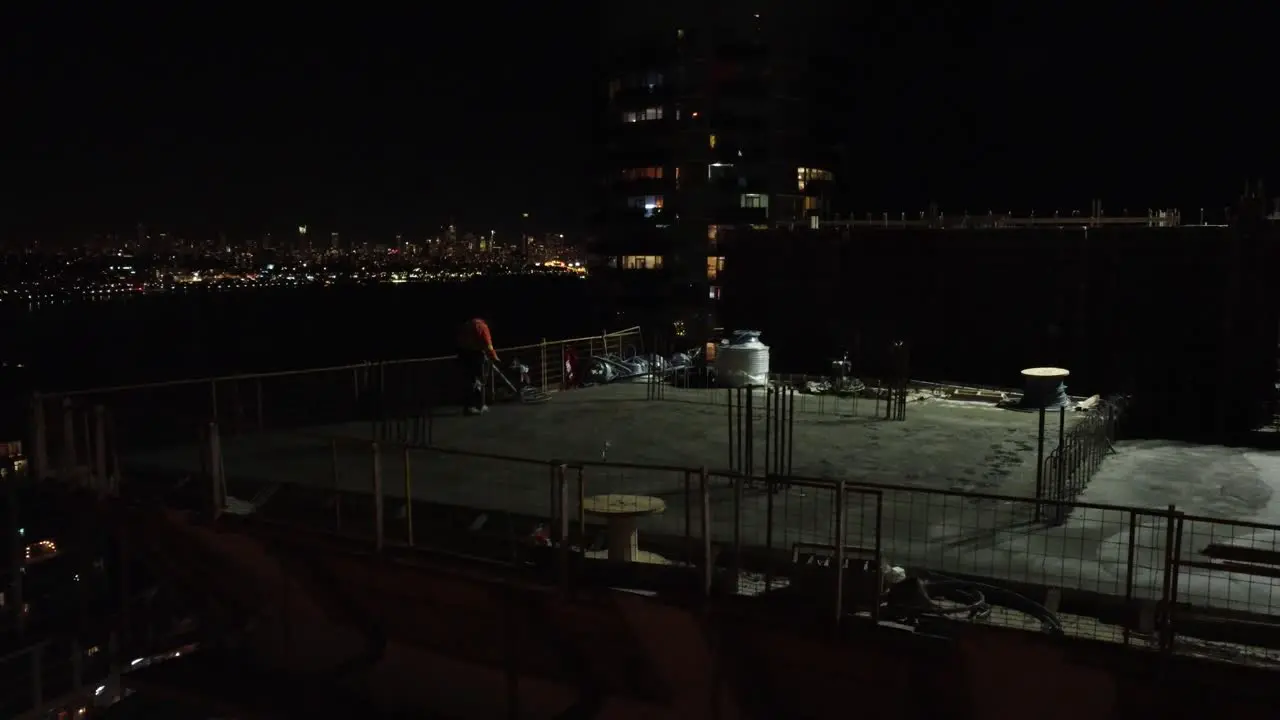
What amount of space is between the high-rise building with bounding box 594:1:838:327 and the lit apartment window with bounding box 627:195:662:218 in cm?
11

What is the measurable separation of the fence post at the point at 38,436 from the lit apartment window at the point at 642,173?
75.0 meters

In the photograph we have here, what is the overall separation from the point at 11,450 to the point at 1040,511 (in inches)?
2032

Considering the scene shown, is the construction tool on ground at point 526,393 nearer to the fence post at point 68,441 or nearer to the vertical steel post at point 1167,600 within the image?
the fence post at point 68,441

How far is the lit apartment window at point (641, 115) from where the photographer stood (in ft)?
278

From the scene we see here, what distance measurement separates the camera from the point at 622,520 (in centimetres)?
951

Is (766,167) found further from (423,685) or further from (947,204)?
(423,685)

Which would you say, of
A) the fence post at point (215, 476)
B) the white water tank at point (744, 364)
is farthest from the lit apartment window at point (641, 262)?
the fence post at point (215, 476)

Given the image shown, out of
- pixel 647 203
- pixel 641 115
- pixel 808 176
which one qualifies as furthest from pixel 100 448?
pixel 808 176

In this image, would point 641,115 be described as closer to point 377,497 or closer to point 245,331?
point 245,331

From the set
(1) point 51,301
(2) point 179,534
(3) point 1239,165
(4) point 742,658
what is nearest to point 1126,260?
(4) point 742,658

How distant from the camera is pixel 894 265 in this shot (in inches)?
1325

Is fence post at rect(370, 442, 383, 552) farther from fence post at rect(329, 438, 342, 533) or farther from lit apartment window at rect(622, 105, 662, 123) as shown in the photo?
lit apartment window at rect(622, 105, 662, 123)

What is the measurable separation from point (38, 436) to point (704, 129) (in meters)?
74.3

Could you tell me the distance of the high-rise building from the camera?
82.1 metres
